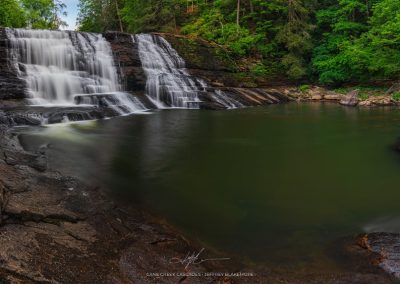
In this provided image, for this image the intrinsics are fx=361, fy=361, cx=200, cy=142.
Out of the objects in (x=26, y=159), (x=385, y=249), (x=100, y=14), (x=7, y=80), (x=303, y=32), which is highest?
Answer: (x=100, y=14)

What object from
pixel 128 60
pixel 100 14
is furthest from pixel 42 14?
pixel 128 60

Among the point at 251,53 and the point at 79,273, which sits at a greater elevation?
the point at 251,53

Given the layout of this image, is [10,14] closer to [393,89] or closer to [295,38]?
[295,38]

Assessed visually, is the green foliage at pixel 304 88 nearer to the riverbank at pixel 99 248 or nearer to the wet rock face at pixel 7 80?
the wet rock face at pixel 7 80

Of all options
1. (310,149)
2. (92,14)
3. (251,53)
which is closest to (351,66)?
(251,53)

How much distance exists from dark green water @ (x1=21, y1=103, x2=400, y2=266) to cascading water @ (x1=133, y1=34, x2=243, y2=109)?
634 cm

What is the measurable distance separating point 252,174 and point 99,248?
15.1 feet

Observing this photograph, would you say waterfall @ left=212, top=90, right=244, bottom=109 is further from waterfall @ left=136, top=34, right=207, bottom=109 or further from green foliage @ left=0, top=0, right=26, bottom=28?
green foliage @ left=0, top=0, right=26, bottom=28

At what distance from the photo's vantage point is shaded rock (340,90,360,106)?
23355mm

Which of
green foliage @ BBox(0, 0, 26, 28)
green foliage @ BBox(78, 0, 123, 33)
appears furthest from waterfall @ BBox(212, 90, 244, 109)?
green foliage @ BBox(78, 0, 123, 33)

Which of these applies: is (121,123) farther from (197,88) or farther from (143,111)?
(197,88)

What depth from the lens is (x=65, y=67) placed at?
20781mm

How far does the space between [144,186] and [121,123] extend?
856cm

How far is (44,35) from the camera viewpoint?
21078 millimetres
